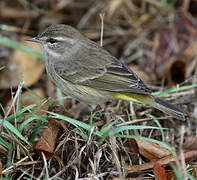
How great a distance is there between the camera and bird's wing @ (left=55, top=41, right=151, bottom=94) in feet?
15.8

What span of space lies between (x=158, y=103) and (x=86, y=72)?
44.6 inches

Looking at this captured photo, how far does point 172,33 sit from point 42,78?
2.70 meters

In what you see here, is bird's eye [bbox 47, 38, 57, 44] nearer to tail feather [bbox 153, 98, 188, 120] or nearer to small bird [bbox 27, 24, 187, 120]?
small bird [bbox 27, 24, 187, 120]

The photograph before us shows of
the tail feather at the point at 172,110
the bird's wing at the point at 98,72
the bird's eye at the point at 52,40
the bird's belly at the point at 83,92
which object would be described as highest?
the bird's eye at the point at 52,40

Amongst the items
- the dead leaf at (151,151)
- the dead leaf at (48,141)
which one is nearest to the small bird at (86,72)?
the dead leaf at (151,151)

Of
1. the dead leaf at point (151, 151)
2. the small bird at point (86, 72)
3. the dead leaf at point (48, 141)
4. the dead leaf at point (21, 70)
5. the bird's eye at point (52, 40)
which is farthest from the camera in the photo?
the dead leaf at point (21, 70)

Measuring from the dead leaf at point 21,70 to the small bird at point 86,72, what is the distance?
1.01m

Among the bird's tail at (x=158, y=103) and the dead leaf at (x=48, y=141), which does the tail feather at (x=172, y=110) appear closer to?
the bird's tail at (x=158, y=103)

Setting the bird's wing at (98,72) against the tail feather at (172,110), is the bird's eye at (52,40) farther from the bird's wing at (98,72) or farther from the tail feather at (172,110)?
the tail feather at (172,110)

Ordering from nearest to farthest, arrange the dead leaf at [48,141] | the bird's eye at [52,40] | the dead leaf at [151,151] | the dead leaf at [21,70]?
1. the dead leaf at [48,141]
2. the dead leaf at [151,151]
3. the bird's eye at [52,40]
4. the dead leaf at [21,70]

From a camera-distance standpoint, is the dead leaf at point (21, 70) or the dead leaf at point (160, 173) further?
the dead leaf at point (21, 70)

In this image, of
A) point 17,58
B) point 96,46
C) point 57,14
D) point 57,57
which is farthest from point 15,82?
point 57,14

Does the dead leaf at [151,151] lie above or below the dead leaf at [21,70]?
below

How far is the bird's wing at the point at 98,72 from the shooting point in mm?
4809
